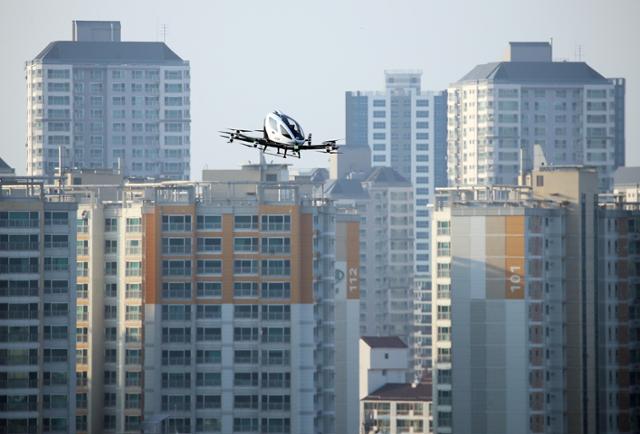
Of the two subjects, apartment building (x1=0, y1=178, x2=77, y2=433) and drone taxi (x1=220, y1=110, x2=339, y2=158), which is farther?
apartment building (x1=0, y1=178, x2=77, y2=433)

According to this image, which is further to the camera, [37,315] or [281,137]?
[37,315]

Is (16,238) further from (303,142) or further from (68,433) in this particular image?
(303,142)

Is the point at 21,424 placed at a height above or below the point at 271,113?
below

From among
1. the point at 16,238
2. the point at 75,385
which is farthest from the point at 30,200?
the point at 75,385

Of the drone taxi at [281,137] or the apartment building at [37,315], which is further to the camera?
the apartment building at [37,315]

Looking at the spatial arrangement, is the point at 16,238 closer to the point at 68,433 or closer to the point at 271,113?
the point at 68,433

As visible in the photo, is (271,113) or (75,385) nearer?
(271,113)
